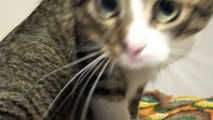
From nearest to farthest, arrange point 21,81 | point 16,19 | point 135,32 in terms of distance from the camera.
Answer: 1. point 135,32
2. point 21,81
3. point 16,19

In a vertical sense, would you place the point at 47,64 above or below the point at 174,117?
above

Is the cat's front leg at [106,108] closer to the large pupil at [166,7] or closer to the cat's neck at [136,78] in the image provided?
the cat's neck at [136,78]

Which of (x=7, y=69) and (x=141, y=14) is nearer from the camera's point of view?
(x=141, y=14)

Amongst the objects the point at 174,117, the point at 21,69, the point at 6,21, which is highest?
the point at 6,21

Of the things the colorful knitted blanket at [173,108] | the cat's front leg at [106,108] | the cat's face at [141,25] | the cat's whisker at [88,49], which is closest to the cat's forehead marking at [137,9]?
the cat's face at [141,25]

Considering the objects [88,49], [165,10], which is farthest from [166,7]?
[88,49]

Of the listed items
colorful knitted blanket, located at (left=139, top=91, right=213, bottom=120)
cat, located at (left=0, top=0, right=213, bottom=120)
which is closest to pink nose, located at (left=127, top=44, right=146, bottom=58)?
cat, located at (left=0, top=0, right=213, bottom=120)

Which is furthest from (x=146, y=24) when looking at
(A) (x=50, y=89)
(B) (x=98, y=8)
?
(A) (x=50, y=89)

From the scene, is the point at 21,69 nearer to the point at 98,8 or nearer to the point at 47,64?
the point at 47,64
